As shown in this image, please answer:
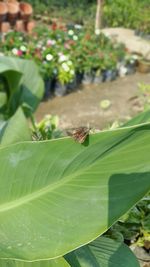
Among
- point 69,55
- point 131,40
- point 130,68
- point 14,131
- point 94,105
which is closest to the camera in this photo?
point 14,131

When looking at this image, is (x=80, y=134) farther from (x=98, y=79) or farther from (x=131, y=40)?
(x=131, y=40)

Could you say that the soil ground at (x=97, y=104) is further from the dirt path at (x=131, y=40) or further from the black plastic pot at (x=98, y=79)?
the dirt path at (x=131, y=40)

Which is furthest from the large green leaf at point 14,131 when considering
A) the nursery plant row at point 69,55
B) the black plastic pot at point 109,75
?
the black plastic pot at point 109,75

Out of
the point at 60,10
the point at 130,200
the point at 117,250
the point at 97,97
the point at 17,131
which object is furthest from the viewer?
the point at 60,10

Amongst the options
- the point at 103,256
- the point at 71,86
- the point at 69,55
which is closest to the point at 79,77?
the point at 71,86

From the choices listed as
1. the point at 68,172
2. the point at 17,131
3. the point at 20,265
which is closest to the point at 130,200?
the point at 68,172

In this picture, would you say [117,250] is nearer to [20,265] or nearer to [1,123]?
[20,265]

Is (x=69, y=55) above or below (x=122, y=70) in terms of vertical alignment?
above
